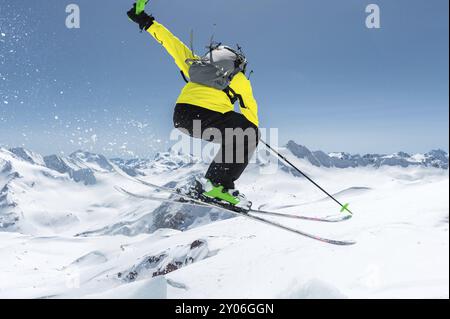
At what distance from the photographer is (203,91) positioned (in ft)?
16.7

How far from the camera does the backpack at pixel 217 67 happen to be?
498cm

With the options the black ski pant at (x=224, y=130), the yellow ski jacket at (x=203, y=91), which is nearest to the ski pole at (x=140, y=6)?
the yellow ski jacket at (x=203, y=91)

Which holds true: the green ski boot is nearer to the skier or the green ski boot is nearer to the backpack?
the skier

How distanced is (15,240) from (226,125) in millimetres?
88676

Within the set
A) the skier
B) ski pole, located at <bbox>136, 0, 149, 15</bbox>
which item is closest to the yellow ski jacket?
the skier

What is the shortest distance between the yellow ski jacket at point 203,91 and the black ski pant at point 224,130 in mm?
80

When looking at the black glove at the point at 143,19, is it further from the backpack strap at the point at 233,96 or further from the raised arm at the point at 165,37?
the backpack strap at the point at 233,96

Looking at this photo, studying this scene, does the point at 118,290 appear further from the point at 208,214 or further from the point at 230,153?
the point at 208,214

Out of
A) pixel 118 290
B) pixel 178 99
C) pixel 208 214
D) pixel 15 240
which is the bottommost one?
pixel 208 214

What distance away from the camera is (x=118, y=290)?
6473mm

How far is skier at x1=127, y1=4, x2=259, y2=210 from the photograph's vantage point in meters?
5.04

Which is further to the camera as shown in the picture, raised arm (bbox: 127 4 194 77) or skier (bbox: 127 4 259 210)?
raised arm (bbox: 127 4 194 77)

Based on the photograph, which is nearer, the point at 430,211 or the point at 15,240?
the point at 430,211
